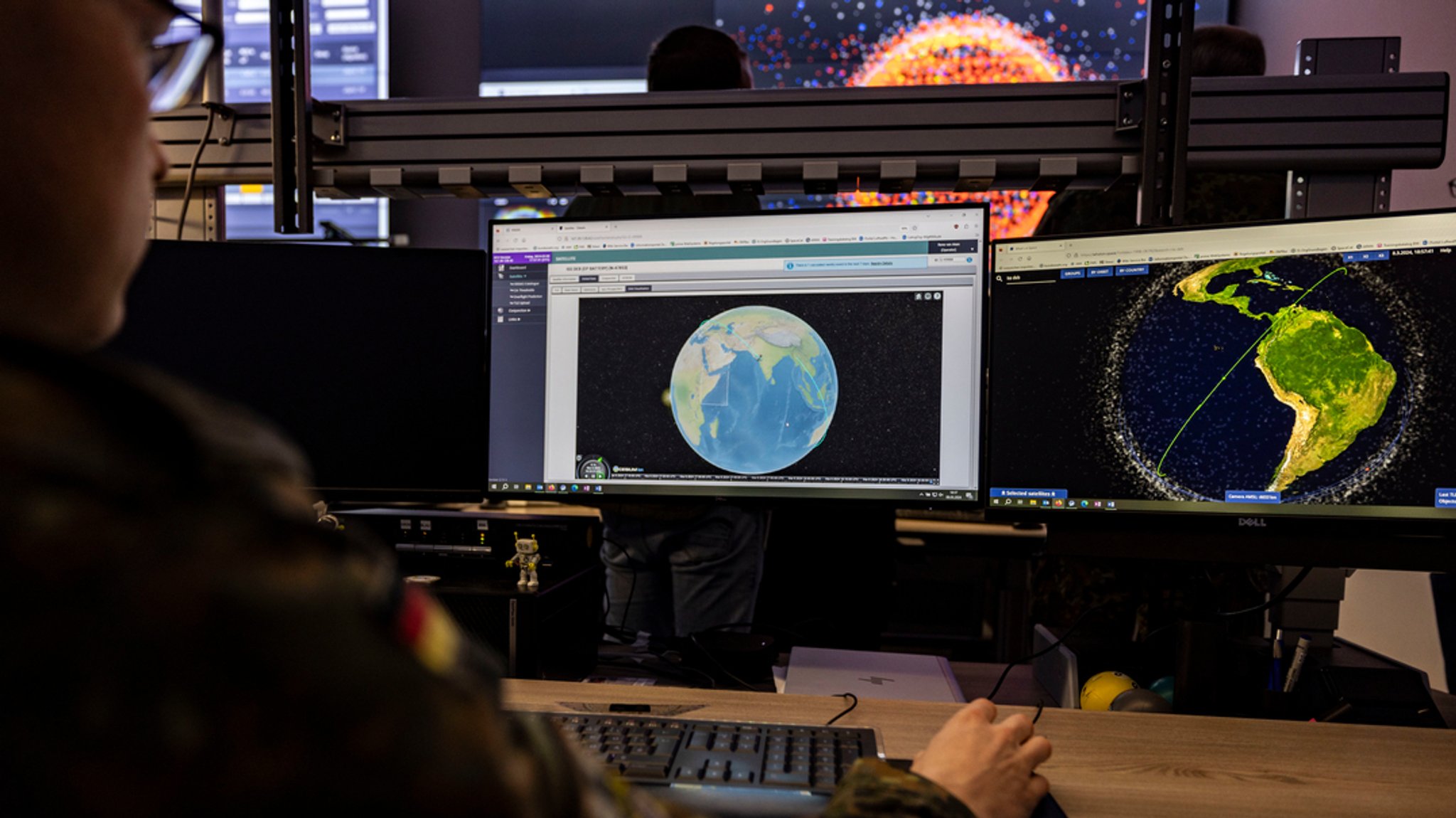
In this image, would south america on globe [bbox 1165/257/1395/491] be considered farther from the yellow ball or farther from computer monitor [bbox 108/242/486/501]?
computer monitor [bbox 108/242/486/501]

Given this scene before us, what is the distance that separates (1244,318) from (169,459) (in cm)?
98

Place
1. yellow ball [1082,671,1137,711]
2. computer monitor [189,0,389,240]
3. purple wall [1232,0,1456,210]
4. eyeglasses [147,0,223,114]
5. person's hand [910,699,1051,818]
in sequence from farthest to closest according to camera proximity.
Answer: computer monitor [189,0,389,240]
purple wall [1232,0,1456,210]
yellow ball [1082,671,1137,711]
person's hand [910,699,1051,818]
eyeglasses [147,0,223,114]

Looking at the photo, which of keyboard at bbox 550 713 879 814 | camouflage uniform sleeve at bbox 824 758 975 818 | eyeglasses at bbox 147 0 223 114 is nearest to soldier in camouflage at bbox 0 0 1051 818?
eyeglasses at bbox 147 0 223 114

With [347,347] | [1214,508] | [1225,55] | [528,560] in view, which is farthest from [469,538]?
[1225,55]

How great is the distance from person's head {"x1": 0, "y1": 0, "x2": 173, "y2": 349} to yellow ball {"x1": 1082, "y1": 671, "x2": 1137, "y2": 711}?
0.94 meters

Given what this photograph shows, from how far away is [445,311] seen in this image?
1063 mm

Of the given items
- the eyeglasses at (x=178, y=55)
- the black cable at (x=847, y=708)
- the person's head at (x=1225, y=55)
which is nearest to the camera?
the eyeglasses at (x=178, y=55)

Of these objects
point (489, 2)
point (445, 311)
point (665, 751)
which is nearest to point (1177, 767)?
point (665, 751)

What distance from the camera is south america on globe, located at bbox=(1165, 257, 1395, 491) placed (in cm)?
86

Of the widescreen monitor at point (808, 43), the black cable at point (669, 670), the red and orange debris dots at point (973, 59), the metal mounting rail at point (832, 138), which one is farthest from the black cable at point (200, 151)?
the red and orange debris dots at point (973, 59)

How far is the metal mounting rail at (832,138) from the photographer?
102 cm

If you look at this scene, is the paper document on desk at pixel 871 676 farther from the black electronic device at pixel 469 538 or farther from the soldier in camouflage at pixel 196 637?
the soldier in camouflage at pixel 196 637

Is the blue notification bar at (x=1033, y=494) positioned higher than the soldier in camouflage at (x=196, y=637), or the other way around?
the soldier in camouflage at (x=196, y=637)

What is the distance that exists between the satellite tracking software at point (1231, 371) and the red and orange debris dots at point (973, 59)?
2696mm
